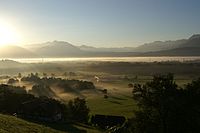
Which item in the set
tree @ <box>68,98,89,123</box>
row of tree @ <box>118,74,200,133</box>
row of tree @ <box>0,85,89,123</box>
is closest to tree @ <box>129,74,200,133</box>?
row of tree @ <box>118,74,200,133</box>

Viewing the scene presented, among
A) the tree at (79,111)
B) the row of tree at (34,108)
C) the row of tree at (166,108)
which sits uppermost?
the row of tree at (166,108)

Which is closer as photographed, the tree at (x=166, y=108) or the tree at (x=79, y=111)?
the tree at (x=166, y=108)

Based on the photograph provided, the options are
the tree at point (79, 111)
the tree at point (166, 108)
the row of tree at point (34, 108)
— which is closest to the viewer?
the tree at point (166, 108)

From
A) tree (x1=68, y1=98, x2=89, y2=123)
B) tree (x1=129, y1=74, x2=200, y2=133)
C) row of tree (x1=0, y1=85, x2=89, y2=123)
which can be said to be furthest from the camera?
tree (x1=68, y1=98, x2=89, y2=123)

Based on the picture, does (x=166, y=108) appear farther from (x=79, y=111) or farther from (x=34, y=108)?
(x=79, y=111)

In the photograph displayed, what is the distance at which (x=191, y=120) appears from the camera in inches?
1444

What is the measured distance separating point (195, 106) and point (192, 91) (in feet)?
6.86

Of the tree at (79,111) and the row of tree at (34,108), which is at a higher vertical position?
the row of tree at (34,108)

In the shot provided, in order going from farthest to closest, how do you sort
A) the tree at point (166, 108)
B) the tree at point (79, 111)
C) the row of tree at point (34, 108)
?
the tree at point (79, 111) < the row of tree at point (34, 108) < the tree at point (166, 108)

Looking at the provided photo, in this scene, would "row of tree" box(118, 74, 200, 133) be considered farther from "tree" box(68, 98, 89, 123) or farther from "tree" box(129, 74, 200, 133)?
"tree" box(68, 98, 89, 123)

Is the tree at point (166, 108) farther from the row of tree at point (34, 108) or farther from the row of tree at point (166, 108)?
the row of tree at point (34, 108)

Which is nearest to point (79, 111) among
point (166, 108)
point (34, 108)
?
point (34, 108)

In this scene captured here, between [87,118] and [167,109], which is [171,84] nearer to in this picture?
[167,109]

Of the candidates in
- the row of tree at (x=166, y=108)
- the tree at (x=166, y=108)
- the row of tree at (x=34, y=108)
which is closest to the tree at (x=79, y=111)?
the row of tree at (x=34, y=108)
